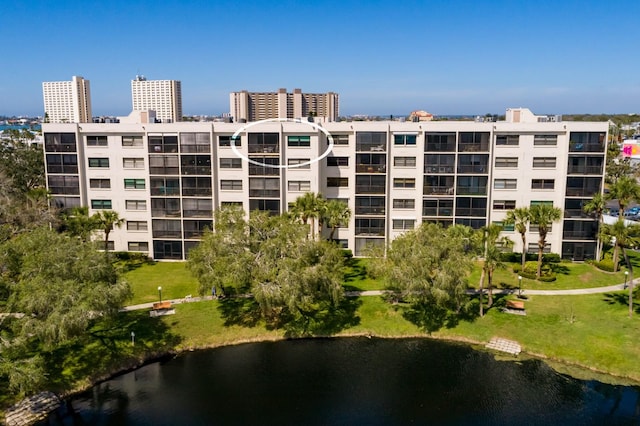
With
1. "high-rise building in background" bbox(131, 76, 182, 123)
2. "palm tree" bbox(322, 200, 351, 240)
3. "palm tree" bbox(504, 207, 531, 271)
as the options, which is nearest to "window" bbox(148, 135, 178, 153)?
"palm tree" bbox(322, 200, 351, 240)

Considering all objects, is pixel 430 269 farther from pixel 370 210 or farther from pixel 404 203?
pixel 404 203

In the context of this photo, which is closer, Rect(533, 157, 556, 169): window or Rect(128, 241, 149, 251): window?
Rect(533, 157, 556, 169): window

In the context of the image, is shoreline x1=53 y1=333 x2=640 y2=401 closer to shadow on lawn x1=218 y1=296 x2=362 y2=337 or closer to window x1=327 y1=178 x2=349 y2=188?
shadow on lawn x1=218 y1=296 x2=362 y2=337

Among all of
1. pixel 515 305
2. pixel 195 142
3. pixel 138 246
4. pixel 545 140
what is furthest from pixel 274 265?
pixel 545 140

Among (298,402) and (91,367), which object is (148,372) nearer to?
(91,367)

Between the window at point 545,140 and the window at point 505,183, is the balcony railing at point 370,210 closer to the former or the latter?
the window at point 505,183

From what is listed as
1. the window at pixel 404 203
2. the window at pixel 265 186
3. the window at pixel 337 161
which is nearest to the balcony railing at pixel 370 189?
the window at pixel 404 203
